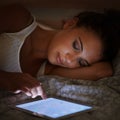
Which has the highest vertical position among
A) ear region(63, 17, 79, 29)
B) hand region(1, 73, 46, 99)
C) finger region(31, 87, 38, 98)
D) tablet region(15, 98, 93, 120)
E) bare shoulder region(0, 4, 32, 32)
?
bare shoulder region(0, 4, 32, 32)

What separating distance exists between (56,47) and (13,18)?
20 centimetres

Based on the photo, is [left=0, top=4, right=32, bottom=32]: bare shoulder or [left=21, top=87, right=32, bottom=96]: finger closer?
[left=21, top=87, right=32, bottom=96]: finger

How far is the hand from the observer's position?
961mm

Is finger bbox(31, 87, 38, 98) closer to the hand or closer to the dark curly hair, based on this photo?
the hand

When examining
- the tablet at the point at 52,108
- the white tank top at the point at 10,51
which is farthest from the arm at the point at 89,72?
the tablet at the point at 52,108

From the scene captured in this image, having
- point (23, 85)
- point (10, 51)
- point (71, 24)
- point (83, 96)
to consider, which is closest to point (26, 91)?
point (23, 85)

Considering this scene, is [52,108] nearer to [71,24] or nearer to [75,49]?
[75,49]

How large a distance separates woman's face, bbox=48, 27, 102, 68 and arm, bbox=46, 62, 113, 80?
0.07ft

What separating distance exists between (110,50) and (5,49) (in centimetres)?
42

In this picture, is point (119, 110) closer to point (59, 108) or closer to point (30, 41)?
point (59, 108)

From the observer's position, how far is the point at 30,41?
4.48ft

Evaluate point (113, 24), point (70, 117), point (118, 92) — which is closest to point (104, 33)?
point (113, 24)

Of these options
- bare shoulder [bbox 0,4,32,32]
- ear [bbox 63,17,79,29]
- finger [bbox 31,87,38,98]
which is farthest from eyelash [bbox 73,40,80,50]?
finger [bbox 31,87,38,98]

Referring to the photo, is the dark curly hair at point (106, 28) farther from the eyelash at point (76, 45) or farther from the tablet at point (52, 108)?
the tablet at point (52, 108)
